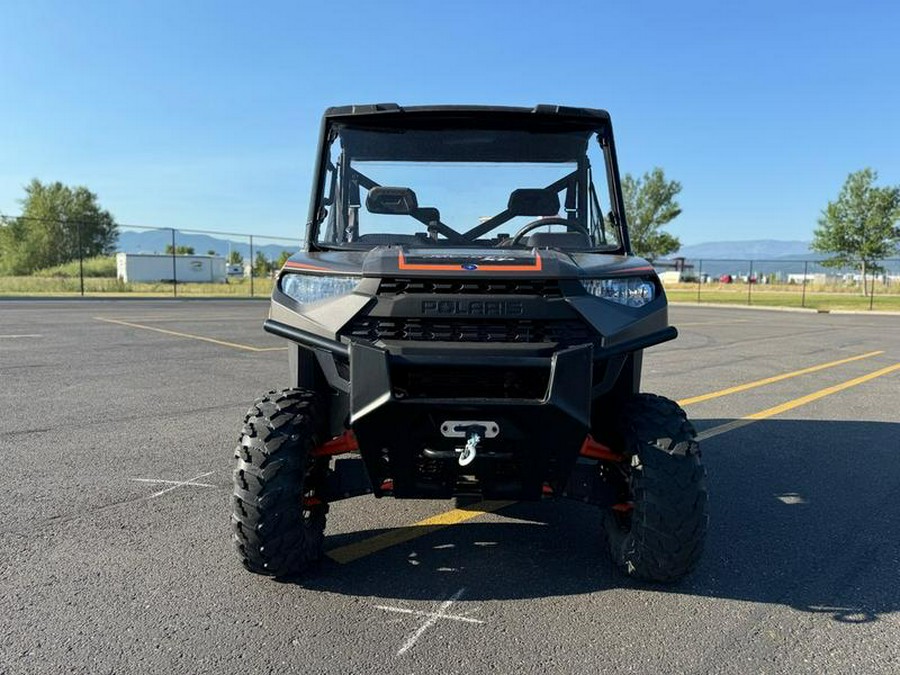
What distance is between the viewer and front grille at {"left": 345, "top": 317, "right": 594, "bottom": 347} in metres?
2.77

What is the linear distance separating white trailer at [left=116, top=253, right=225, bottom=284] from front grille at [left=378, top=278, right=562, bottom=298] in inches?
1988

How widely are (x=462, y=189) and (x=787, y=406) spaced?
→ 5.42m

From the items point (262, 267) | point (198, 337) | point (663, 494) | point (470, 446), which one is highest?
point (262, 267)

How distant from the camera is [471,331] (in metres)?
2.78

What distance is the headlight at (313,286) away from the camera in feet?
9.63

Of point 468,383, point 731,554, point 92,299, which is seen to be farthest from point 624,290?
point 92,299

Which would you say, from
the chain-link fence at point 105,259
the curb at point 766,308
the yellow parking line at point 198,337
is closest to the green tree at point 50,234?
the chain-link fence at point 105,259

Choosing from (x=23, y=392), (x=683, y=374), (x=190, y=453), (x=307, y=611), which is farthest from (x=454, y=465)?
(x=683, y=374)

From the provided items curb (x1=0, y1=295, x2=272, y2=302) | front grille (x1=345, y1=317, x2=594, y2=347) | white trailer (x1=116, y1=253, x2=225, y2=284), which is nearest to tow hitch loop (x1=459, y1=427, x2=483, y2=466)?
front grille (x1=345, y1=317, x2=594, y2=347)

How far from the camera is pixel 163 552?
343 cm

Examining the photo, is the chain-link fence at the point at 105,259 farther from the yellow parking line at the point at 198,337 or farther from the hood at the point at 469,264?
the hood at the point at 469,264

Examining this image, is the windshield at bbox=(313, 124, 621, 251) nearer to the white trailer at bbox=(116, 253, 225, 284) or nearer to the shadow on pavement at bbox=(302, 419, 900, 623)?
the shadow on pavement at bbox=(302, 419, 900, 623)

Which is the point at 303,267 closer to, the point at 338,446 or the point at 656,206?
the point at 338,446

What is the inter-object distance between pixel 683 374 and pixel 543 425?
7.56 metres
